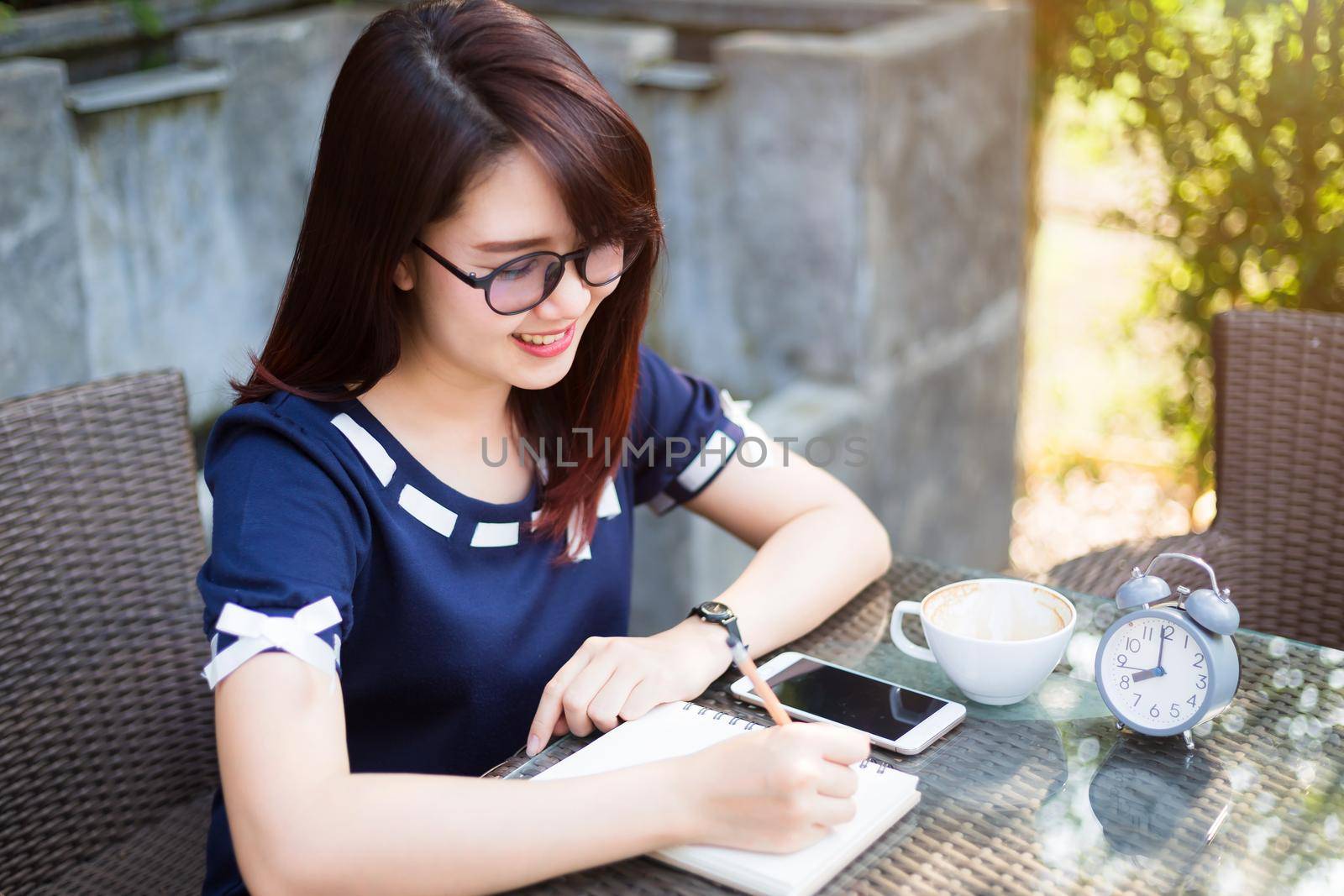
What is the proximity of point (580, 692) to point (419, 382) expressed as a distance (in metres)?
0.41

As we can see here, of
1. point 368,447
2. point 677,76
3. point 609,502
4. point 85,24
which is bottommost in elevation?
point 609,502

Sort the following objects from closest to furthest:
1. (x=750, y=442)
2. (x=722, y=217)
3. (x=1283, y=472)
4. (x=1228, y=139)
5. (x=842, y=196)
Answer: (x=750, y=442) → (x=1283, y=472) → (x=1228, y=139) → (x=842, y=196) → (x=722, y=217)

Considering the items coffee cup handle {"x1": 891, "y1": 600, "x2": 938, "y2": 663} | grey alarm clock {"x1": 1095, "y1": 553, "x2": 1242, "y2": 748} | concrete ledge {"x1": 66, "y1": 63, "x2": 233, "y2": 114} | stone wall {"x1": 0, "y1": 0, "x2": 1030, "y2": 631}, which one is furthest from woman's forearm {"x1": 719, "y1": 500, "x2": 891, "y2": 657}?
concrete ledge {"x1": 66, "y1": 63, "x2": 233, "y2": 114}

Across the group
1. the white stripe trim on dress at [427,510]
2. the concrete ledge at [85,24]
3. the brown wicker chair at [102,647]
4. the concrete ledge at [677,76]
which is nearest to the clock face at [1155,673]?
the white stripe trim on dress at [427,510]

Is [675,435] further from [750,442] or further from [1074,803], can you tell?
[1074,803]

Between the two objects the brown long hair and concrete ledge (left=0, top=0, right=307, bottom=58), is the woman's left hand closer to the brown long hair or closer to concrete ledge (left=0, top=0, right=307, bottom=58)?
the brown long hair

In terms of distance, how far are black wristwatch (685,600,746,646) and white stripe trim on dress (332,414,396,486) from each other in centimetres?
37

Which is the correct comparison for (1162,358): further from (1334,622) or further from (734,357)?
(1334,622)

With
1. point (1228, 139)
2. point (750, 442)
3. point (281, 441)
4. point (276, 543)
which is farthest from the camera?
point (1228, 139)

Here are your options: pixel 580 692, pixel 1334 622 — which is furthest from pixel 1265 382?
pixel 580 692

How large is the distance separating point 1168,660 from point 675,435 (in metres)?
0.71

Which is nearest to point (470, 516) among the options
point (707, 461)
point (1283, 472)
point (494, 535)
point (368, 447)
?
point (494, 535)

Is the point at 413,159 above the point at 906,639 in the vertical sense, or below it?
above

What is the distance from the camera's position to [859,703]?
1363 mm
